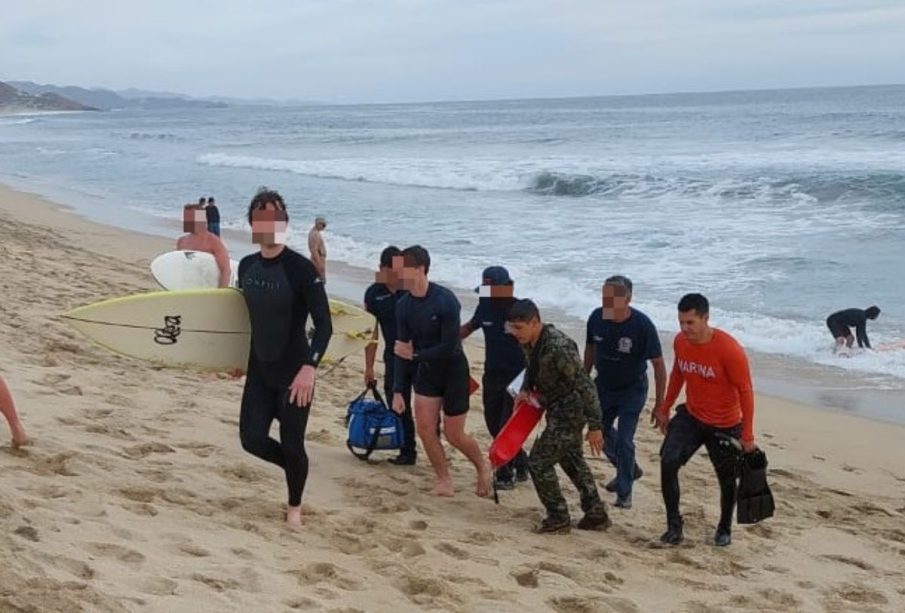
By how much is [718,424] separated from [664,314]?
8.06 meters

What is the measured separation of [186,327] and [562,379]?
2477 mm

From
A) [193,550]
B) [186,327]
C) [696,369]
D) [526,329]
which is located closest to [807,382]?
[696,369]

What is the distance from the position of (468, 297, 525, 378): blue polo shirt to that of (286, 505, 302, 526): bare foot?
5.67ft

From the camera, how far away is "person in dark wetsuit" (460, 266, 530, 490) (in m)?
6.44

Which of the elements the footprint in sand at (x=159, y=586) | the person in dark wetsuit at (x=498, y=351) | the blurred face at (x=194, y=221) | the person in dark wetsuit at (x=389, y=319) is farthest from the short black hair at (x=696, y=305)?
the blurred face at (x=194, y=221)

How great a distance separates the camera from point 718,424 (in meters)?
5.65

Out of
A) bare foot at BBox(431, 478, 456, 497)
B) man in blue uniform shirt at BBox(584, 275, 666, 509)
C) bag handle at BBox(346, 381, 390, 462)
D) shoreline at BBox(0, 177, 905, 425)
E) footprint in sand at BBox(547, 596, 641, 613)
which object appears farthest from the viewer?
shoreline at BBox(0, 177, 905, 425)

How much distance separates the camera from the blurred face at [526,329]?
5.49 m

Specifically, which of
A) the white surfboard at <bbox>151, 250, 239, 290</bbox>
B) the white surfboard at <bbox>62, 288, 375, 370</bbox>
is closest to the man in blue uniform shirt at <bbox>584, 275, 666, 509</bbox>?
the white surfboard at <bbox>62, 288, 375, 370</bbox>

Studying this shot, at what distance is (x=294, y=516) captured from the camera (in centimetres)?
527

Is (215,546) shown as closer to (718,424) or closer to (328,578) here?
(328,578)

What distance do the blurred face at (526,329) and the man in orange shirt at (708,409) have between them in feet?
2.44

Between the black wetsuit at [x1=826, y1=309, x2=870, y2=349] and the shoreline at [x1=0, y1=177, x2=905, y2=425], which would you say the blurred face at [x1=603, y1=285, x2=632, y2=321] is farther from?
the black wetsuit at [x1=826, y1=309, x2=870, y2=349]

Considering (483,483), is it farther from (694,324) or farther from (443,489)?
(694,324)
